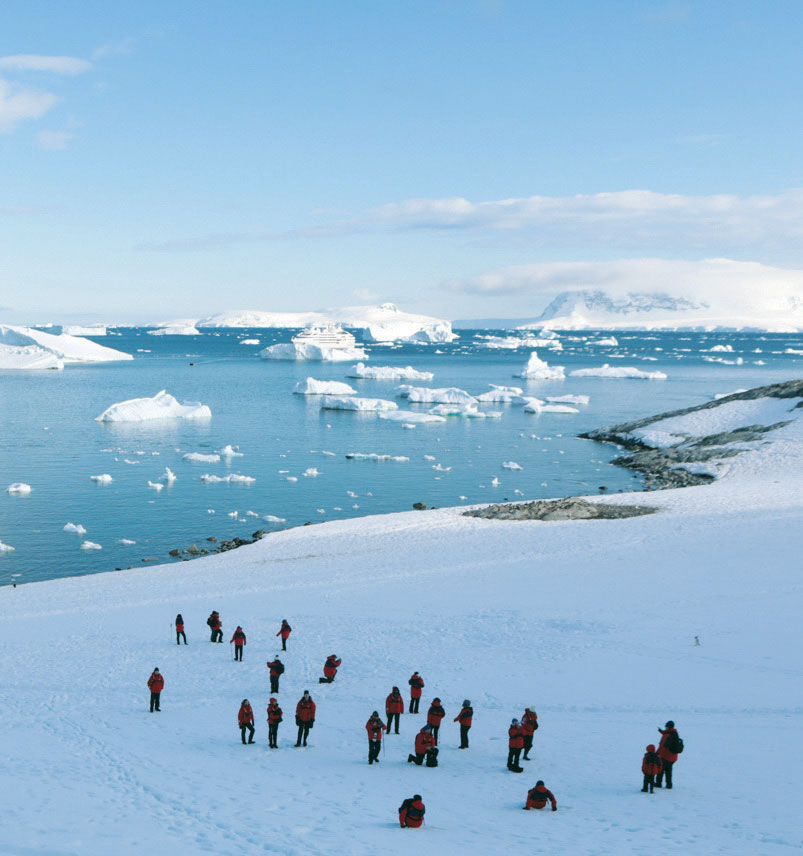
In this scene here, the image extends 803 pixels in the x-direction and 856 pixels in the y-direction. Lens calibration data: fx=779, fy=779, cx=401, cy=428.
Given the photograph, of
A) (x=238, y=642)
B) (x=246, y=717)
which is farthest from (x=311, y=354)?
(x=246, y=717)

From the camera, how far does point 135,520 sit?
39.8 metres

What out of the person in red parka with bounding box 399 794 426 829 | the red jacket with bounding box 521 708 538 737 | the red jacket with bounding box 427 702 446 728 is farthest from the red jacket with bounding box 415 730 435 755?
the person in red parka with bounding box 399 794 426 829

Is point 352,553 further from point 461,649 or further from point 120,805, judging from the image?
point 120,805

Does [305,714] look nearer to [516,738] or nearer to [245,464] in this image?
[516,738]

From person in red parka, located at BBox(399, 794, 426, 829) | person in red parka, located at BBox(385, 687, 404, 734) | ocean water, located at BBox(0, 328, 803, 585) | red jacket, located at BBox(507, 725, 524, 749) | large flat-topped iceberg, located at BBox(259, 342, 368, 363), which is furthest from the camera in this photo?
large flat-topped iceberg, located at BBox(259, 342, 368, 363)

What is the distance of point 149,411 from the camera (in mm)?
72750

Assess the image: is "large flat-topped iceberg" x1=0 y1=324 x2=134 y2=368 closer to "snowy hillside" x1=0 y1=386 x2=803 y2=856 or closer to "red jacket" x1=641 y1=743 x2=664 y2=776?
"snowy hillside" x1=0 y1=386 x2=803 y2=856

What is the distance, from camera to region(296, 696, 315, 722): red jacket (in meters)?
13.7

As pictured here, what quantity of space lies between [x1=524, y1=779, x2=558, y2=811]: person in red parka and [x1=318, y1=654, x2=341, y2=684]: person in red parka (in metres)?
6.57

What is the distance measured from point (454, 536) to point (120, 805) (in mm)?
23989

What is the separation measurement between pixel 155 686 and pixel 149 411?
60558mm

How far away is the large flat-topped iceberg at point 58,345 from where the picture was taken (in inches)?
5635

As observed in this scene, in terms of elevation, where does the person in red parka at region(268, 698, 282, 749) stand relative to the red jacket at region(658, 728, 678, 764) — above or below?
below

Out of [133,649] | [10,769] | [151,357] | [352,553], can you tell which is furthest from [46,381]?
[10,769]
